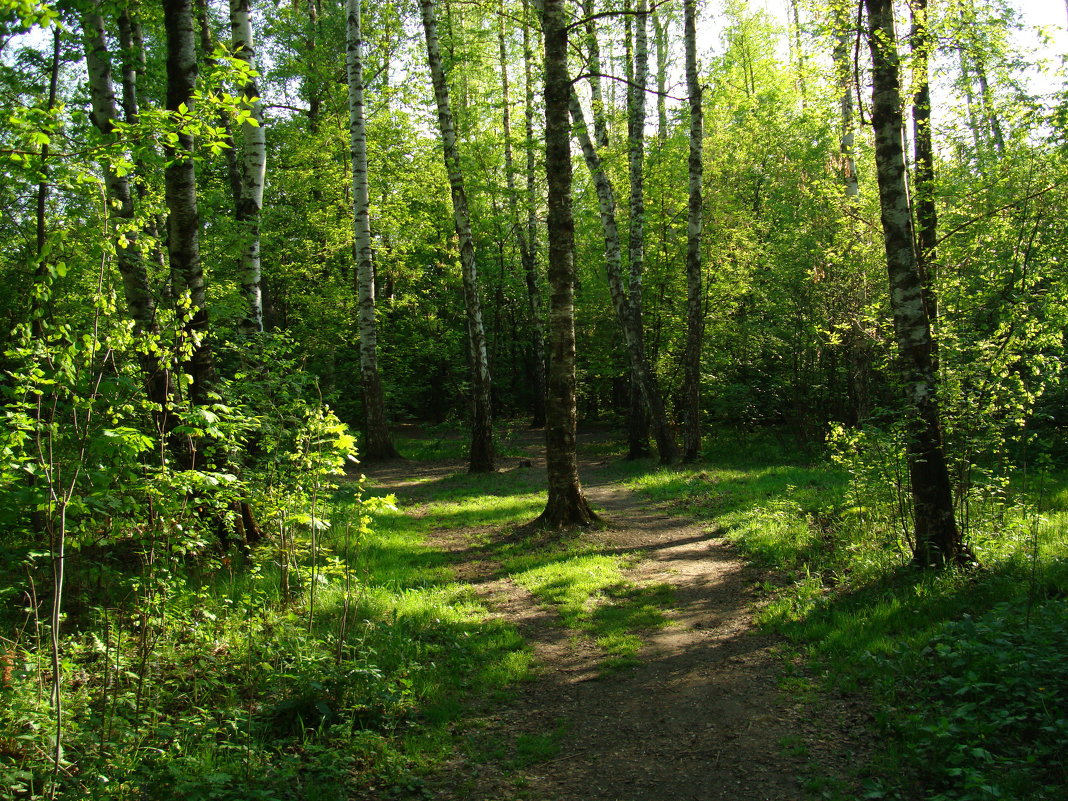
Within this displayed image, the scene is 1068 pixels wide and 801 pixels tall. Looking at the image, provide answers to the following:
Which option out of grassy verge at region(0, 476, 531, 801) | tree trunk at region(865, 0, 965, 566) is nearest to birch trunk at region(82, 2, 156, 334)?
grassy verge at region(0, 476, 531, 801)

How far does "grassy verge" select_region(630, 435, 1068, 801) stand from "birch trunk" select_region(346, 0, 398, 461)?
33.0 ft

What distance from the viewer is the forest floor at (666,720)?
380 cm

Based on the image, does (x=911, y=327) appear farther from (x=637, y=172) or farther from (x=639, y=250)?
(x=637, y=172)

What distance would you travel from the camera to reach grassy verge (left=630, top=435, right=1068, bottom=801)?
11.5 feet

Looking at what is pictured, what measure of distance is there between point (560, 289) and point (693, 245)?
693 centimetres

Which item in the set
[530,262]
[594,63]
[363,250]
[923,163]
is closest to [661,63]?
[530,262]

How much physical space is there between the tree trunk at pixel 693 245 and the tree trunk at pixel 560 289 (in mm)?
5877

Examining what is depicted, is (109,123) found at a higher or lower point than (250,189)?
higher

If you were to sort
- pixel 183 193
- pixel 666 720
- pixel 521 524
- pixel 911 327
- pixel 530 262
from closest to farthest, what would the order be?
pixel 666 720 → pixel 911 327 → pixel 183 193 → pixel 521 524 → pixel 530 262

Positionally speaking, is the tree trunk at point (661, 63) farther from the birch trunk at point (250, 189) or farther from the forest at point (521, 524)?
the birch trunk at point (250, 189)

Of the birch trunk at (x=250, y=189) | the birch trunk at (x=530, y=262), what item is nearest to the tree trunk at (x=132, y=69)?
the birch trunk at (x=250, y=189)

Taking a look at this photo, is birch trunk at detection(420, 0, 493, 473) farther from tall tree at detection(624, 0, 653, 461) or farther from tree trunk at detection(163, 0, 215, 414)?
tree trunk at detection(163, 0, 215, 414)

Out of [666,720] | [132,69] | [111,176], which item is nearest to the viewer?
[666,720]

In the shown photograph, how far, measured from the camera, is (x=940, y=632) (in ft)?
16.3
